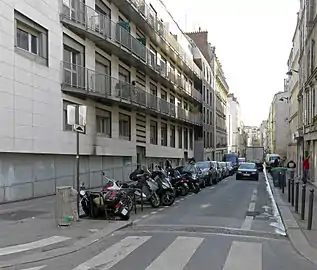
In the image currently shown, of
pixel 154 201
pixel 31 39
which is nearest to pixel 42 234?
pixel 154 201

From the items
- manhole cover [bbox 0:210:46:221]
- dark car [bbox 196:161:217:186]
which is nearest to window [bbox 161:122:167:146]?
dark car [bbox 196:161:217:186]

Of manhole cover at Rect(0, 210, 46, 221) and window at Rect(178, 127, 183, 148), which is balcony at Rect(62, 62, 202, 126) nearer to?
manhole cover at Rect(0, 210, 46, 221)

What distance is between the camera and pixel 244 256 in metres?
Result: 7.95

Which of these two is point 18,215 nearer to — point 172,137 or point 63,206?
point 63,206

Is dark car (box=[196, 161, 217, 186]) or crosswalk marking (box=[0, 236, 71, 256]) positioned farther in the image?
dark car (box=[196, 161, 217, 186])

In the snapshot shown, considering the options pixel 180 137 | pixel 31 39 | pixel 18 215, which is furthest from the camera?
pixel 180 137

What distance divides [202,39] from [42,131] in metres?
51.9

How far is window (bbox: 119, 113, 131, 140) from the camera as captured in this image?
96.8 feet

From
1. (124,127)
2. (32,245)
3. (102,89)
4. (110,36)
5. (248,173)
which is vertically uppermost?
(110,36)

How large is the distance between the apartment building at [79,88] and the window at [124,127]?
0.07m

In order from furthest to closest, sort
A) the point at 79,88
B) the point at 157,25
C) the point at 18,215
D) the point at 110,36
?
the point at 157,25
the point at 110,36
the point at 79,88
the point at 18,215

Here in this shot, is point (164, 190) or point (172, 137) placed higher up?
point (172, 137)

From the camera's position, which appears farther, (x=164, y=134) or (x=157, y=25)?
(x=164, y=134)

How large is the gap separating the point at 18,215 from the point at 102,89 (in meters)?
12.6
